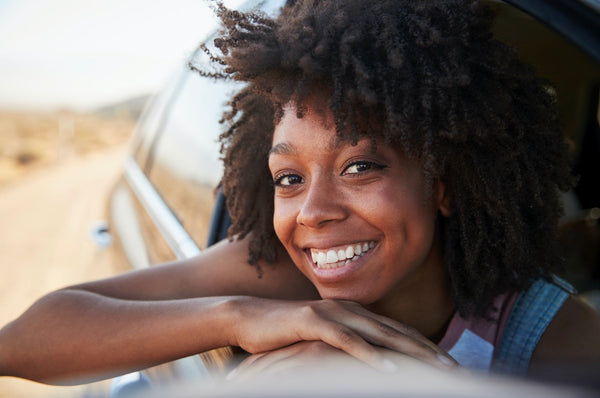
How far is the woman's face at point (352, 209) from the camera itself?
1858mm

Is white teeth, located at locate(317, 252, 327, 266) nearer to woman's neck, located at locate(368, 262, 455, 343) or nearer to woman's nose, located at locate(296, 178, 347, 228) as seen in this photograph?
woman's nose, located at locate(296, 178, 347, 228)

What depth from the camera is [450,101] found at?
1.84 meters

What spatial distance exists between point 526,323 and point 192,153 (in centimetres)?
187

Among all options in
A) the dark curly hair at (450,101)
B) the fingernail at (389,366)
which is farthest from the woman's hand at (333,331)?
the dark curly hair at (450,101)

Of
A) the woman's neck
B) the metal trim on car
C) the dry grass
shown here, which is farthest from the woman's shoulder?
the dry grass

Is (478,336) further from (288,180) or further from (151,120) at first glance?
(151,120)

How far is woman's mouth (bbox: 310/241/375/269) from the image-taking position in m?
1.90

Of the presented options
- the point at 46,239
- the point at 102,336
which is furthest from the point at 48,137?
the point at 102,336

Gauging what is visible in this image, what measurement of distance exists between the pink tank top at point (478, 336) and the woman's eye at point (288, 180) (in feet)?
2.62

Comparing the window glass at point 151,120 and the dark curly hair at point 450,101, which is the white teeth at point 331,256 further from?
the window glass at point 151,120

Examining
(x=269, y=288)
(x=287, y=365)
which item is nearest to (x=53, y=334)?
(x=269, y=288)

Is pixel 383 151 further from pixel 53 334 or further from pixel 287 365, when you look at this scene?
pixel 53 334

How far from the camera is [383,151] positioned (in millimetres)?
1896

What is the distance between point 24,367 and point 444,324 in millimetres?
1557
